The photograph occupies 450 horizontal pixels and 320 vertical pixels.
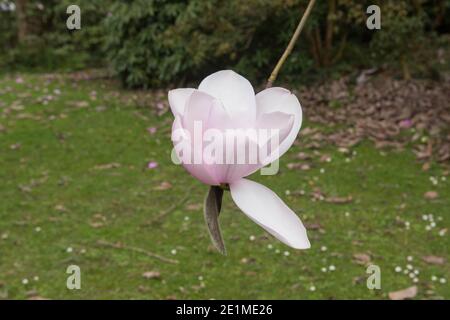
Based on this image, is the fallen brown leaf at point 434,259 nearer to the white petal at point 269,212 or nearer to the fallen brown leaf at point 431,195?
the fallen brown leaf at point 431,195

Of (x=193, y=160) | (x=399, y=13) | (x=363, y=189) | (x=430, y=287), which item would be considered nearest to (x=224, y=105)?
(x=193, y=160)

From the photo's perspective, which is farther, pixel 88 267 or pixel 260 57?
pixel 260 57

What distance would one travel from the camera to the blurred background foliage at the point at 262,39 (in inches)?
163

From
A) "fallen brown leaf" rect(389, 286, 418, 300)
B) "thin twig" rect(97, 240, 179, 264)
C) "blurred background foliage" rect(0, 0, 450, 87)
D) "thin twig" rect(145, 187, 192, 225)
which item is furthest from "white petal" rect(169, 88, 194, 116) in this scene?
"blurred background foliage" rect(0, 0, 450, 87)

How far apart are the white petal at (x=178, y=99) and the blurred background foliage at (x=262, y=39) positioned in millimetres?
3383

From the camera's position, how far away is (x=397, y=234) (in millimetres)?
2752

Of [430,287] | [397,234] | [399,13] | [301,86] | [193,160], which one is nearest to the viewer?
[193,160]

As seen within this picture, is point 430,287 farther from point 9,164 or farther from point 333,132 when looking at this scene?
point 9,164

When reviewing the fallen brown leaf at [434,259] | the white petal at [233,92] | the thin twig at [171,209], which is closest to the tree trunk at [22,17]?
the thin twig at [171,209]

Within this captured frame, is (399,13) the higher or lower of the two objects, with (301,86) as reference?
higher

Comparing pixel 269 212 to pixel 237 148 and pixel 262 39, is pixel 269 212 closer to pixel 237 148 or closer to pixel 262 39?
pixel 237 148

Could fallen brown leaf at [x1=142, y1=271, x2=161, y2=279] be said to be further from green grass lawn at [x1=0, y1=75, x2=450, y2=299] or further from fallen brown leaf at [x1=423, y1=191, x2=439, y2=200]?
fallen brown leaf at [x1=423, y1=191, x2=439, y2=200]
